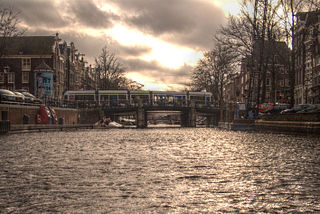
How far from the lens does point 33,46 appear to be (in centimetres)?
7262

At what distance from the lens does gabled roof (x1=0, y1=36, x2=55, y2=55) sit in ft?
233

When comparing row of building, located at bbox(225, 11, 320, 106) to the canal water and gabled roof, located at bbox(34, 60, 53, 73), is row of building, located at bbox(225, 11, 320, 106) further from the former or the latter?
gabled roof, located at bbox(34, 60, 53, 73)

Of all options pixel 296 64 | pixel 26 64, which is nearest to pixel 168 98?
pixel 296 64

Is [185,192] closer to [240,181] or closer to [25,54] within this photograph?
[240,181]

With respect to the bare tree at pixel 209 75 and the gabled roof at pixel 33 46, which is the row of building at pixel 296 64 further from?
the gabled roof at pixel 33 46

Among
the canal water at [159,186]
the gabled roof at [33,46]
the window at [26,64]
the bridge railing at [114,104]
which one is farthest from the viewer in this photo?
the gabled roof at [33,46]

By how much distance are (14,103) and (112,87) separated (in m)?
37.4

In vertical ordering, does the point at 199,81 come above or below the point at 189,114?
above

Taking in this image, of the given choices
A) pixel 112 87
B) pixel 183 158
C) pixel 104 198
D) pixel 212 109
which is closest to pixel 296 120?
pixel 183 158

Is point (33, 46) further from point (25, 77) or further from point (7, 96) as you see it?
point (7, 96)

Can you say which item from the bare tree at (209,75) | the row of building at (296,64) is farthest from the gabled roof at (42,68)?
the row of building at (296,64)

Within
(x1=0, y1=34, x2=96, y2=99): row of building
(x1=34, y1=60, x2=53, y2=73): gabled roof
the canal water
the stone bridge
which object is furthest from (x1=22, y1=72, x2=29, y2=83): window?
the canal water

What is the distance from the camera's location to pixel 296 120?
96.0 feet

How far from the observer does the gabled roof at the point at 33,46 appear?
2800 inches
